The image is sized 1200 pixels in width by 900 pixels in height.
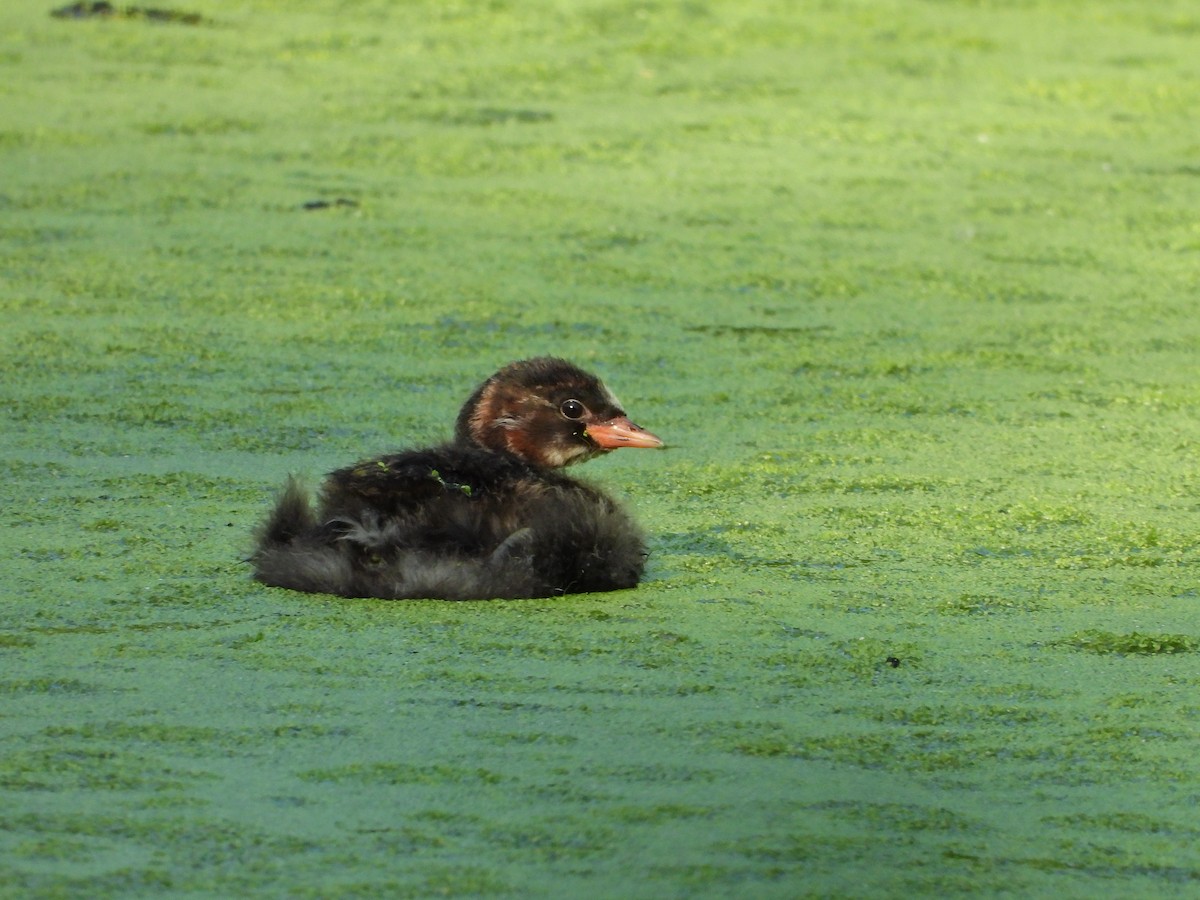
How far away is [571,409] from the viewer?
4352 mm

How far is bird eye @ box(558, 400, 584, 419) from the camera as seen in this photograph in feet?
14.3

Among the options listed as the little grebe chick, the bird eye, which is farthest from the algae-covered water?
the bird eye

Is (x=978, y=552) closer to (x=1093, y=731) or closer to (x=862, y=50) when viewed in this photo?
(x=1093, y=731)

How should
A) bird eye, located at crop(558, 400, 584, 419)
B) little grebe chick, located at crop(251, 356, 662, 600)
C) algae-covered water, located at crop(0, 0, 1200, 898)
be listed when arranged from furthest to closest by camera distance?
bird eye, located at crop(558, 400, 584, 419), little grebe chick, located at crop(251, 356, 662, 600), algae-covered water, located at crop(0, 0, 1200, 898)

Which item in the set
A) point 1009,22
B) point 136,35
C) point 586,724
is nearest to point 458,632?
point 586,724

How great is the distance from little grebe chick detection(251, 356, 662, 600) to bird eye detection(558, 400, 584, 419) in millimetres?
202

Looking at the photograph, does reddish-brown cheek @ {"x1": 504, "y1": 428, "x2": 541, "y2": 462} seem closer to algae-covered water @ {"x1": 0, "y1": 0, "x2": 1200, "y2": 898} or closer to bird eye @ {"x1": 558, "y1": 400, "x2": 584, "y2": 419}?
bird eye @ {"x1": 558, "y1": 400, "x2": 584, "y2": 419}

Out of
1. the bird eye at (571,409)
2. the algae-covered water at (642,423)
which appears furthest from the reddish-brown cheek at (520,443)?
the algae-covered water at (642,423)

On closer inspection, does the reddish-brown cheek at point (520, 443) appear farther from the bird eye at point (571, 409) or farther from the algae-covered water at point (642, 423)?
the algae-covered water at point (642, 423)

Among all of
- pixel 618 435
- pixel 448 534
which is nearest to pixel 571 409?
pixel 618 435

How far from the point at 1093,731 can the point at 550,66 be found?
20.3ft

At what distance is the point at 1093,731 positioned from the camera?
128 inches

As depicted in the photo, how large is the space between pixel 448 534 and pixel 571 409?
609 millimetres

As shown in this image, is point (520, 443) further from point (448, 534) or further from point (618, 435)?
point (448, 534)
